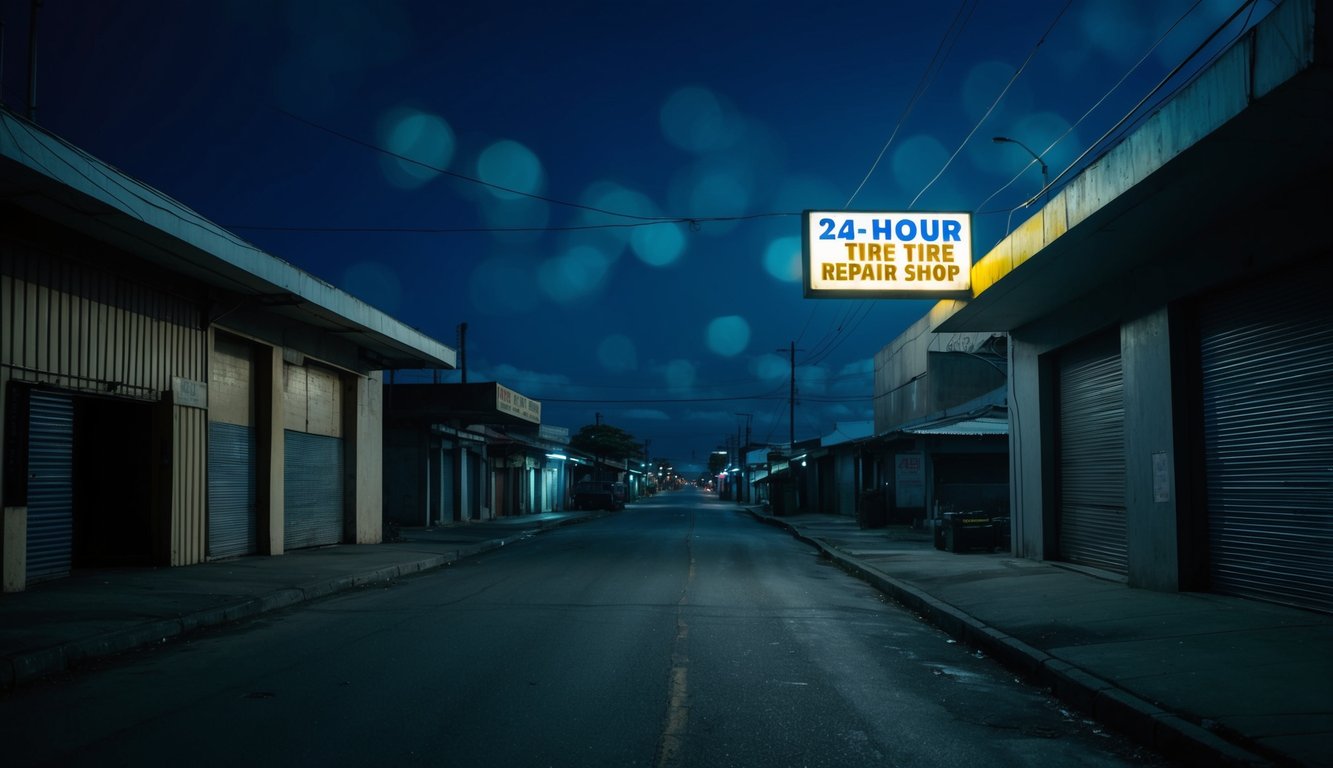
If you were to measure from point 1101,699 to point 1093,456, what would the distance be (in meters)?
9.46

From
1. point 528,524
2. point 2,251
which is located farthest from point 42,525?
point 528,524

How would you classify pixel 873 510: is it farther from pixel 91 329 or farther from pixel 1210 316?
pixel 91 329

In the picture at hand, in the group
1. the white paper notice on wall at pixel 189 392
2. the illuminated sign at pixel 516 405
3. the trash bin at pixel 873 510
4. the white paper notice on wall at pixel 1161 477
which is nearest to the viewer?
the white paper notice on wall at pixel 1161 477

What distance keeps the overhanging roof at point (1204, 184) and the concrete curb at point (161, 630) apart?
425 inches

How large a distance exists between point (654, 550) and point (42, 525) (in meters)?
13.2

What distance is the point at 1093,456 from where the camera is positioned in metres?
15.4

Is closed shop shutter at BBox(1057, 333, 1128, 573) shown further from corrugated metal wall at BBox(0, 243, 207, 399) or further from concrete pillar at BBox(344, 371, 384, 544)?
concrete pillar at BBox(344, 371, 384, 544)

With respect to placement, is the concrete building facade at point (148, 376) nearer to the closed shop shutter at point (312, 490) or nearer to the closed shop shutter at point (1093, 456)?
the closed shop shutter at point (312, 490)

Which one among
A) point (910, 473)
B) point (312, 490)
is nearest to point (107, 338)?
point (312, 490)

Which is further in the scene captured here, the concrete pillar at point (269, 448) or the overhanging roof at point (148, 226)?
the concrete pillar at point (269, 448)

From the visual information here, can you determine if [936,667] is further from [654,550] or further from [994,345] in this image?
[994,345]

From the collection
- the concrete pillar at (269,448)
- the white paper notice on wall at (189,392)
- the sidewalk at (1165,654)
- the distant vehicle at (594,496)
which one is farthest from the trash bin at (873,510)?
the distant vehicle at (594,496)

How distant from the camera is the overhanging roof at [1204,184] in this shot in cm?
701

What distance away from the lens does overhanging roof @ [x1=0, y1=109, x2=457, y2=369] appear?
34.1 ft
